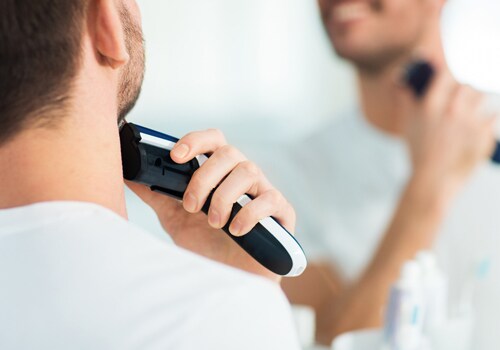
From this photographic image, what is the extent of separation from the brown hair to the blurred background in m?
0.59

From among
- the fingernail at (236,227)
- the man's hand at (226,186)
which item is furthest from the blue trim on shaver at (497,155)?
the fingernail at (236,227)

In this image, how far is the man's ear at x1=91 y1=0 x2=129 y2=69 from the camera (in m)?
0.55

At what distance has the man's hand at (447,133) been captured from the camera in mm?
1604

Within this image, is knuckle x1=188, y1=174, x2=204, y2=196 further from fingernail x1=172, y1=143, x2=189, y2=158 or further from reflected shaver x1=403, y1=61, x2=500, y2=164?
reflected shaver x1=403, y1=61, x2=500, y2=164

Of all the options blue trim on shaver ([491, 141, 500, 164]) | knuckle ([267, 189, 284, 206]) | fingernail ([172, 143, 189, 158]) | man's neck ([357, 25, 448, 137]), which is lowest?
blue trim on shaver ([491, 141, 500, 164])

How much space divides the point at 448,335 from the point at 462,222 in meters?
0.26

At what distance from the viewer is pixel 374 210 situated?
64.0 inches

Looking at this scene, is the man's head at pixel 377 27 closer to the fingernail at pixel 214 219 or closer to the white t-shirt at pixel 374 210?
the white t-shirt at pixel 374 210

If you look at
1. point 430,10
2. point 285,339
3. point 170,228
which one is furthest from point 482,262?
point 285,339

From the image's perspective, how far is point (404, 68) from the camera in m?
1.59

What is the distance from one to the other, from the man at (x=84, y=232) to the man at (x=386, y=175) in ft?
3.27

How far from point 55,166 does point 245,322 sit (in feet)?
0.58

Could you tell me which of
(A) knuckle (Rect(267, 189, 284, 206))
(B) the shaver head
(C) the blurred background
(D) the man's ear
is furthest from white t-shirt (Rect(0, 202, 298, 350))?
(B) the shaver head

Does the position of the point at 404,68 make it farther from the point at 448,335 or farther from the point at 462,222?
the point at 448,335
